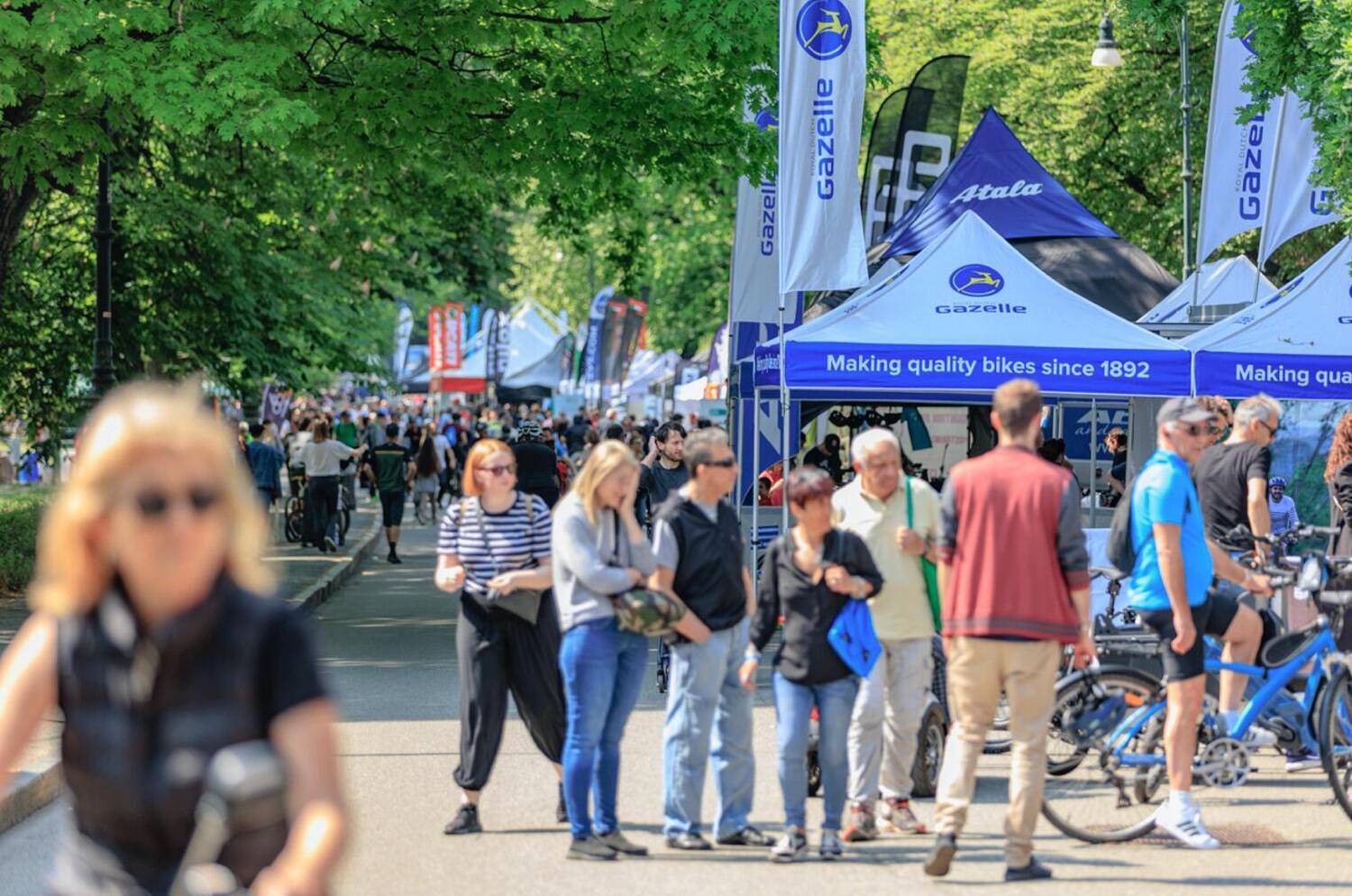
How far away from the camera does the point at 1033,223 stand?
69.6ft

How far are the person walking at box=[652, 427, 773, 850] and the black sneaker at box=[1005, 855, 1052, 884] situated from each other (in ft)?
3.74

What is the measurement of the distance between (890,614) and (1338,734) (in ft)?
6.40

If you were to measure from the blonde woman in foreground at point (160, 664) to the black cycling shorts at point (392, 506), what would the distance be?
22.7 m

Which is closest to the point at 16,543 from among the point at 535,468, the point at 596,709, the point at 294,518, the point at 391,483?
the point at 535,468

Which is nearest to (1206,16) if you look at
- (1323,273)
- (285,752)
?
(1323,273)

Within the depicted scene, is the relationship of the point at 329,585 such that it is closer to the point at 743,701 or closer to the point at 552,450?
the point at 552,450

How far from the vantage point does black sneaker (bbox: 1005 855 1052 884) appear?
7.82 meters

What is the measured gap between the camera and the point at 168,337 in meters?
25.1

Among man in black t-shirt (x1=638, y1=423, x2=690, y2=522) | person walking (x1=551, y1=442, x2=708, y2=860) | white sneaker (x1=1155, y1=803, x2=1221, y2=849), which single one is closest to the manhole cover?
white sneaker (x1=1155, y1=803, x2=1221, y2=849)

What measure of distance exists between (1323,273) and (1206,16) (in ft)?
55.2

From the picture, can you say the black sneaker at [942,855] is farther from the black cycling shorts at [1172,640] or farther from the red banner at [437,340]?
the red banner at [437,340]

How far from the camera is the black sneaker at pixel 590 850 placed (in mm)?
8250

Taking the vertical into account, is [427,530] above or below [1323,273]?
below

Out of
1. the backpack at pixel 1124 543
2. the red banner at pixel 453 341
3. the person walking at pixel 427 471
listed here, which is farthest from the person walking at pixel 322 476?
the red banner at pixel 453 341
